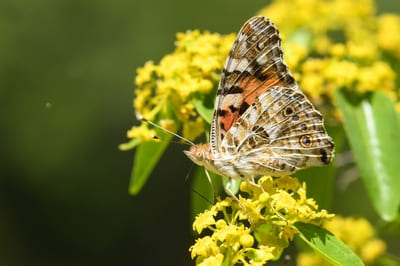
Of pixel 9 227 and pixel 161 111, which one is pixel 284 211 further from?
pixel 9 227

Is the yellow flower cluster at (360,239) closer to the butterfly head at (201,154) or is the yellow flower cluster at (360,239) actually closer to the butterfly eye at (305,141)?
the butterfly eye at (305,141)

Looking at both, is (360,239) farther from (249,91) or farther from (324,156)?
(249,91)

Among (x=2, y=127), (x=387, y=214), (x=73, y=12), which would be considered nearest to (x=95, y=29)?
(x=73, y=12)

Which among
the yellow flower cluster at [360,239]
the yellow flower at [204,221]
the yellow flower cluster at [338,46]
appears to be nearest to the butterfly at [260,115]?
the yellow flower at [204,221]

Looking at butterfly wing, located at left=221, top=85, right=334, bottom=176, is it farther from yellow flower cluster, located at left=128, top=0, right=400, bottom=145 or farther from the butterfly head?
yellow flower cluster, located at left=128, top=0, right=400, bottom=145

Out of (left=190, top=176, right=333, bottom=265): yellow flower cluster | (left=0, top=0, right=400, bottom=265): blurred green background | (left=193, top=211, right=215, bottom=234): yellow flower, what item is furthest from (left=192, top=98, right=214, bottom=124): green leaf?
(left=0, top=0, right=400, bottom=265): blurred green background

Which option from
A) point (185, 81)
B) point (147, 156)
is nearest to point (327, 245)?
point (185, 81)
